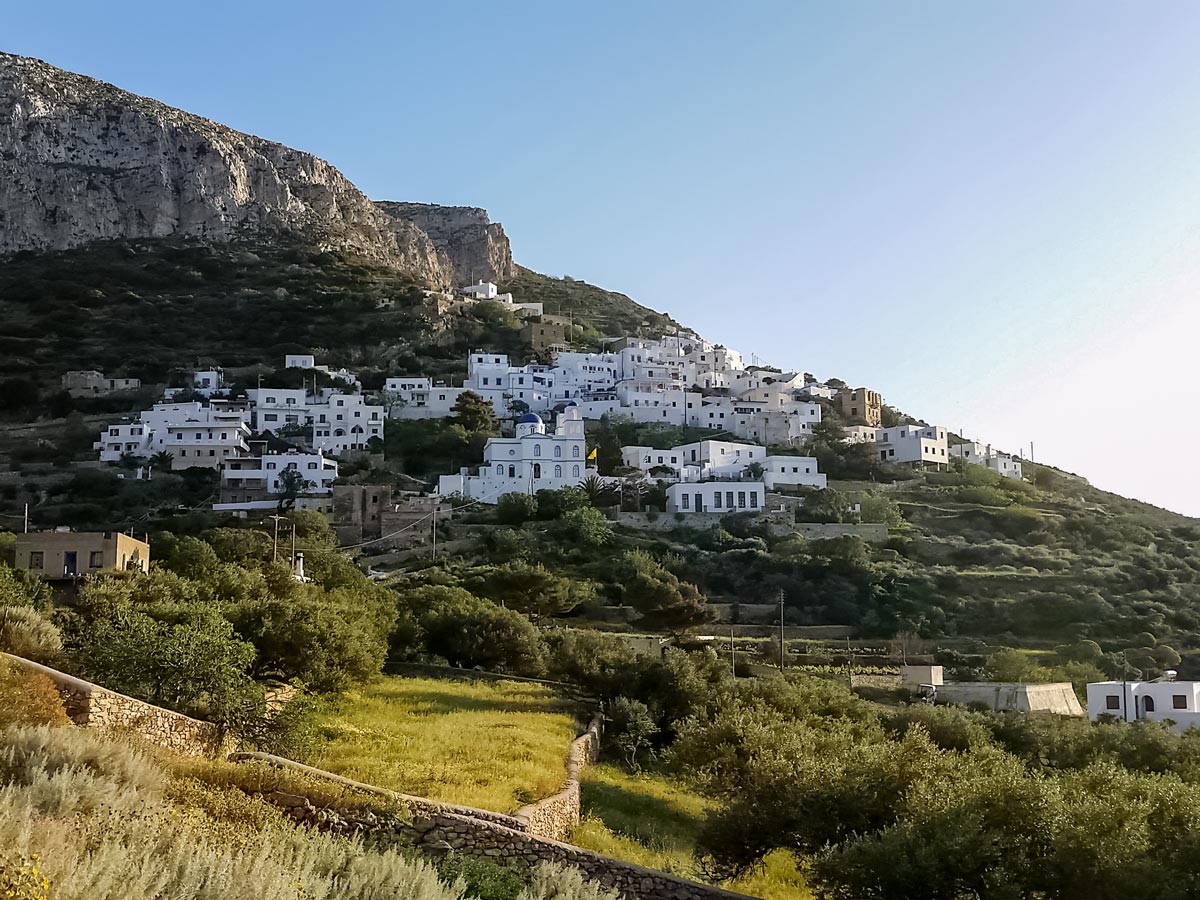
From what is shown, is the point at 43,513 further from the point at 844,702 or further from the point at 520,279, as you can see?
the point at 520,279

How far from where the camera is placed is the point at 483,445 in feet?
209

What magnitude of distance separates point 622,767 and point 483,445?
4514 cm

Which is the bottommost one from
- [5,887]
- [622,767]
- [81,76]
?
[622,767]

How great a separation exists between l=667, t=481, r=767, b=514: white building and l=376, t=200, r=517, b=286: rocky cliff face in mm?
74855

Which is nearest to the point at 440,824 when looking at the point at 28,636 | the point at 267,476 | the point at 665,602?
the point at 28,636

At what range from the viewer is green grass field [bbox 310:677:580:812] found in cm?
1191

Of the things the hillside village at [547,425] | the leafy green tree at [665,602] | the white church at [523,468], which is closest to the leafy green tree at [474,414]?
the hillside village at [547,425]

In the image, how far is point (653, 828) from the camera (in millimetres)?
15008

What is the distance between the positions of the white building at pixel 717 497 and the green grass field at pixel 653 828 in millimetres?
38773

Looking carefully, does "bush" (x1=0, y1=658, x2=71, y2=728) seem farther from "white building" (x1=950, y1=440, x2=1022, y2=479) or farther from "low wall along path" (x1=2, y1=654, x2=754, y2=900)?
"white building" (x1=950, y1=440, x2=1022, y2=479)

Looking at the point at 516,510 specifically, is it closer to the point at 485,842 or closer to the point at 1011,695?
the point at 1011,695

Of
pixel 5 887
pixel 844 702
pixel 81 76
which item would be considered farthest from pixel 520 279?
pixel 5 887

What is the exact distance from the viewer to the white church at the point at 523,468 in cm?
5803

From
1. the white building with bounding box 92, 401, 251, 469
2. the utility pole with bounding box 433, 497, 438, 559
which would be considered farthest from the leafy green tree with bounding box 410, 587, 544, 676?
the white building with bounding box 92, 401, 251, 469
